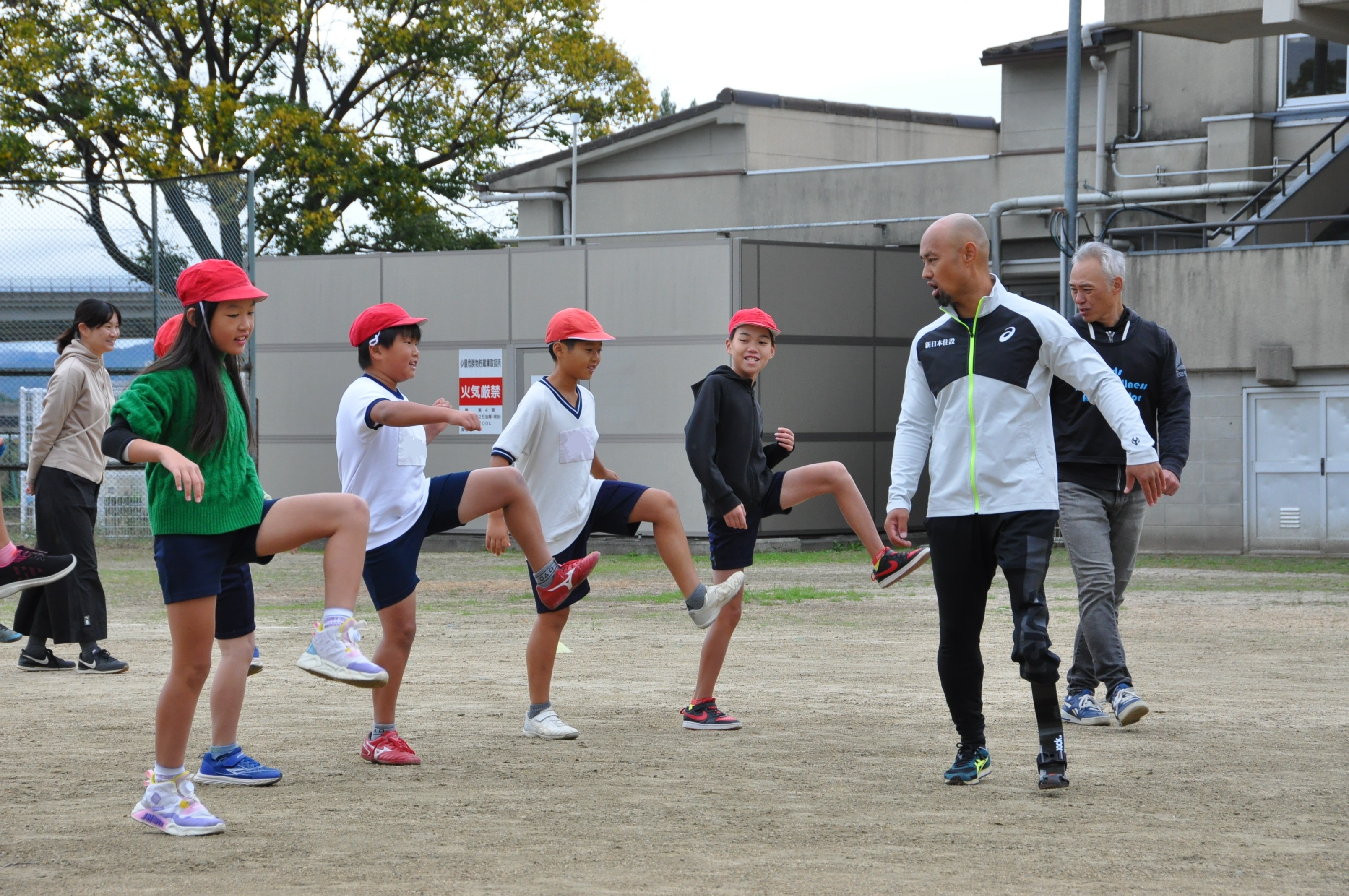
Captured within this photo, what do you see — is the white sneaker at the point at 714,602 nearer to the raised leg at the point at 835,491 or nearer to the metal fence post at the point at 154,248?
the raised leg at the point at 835,491

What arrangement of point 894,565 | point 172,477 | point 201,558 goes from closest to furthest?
point 172,477
point 201,558
point 894,565

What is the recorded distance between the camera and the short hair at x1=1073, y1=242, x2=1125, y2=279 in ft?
22.1

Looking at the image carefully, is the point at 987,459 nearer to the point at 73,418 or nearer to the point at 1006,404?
the point at 1006,404

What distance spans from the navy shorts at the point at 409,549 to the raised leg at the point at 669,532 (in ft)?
2.62

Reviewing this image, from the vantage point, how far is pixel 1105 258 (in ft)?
22.2

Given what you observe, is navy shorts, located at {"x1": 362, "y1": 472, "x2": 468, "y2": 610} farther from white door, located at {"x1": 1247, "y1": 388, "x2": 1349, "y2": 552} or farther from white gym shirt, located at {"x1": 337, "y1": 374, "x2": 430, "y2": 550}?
white door, located at {"x1": 1247, "y1": 388, "x2": 1349, "y2": 552}

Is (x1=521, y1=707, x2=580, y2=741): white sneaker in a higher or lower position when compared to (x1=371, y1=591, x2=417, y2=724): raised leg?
lower

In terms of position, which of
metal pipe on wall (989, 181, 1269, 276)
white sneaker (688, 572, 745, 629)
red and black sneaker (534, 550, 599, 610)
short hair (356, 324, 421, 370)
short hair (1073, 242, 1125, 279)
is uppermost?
metal pipe on wall (989, 181, 1269, 276)

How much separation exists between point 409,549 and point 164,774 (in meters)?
1.35

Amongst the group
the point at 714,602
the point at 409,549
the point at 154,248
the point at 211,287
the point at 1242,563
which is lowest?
the point at 1242,563

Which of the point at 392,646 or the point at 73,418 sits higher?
the point at 73,418

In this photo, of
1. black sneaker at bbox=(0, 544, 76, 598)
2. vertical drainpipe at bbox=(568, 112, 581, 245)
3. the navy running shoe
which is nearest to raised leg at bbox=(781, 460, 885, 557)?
the navy running shoe

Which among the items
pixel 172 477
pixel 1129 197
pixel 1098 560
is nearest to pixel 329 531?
pixel 172 477

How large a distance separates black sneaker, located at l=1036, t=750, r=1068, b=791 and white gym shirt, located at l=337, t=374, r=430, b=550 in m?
2.50
